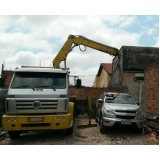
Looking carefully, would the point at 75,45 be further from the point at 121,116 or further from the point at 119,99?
the point at 121,116

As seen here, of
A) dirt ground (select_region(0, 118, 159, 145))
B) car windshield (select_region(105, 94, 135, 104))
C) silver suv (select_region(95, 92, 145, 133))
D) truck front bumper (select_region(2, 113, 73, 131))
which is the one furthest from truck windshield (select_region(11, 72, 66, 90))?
car windshield (select_region(105, 94, 135, 104))

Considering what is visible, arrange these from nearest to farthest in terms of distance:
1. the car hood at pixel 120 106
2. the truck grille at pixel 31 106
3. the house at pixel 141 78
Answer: the truck grille at pixel 31 106, the car hood at pixel 120 106, the house at pixel 141 78

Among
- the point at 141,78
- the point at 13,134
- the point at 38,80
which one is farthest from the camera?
the point at 141,78

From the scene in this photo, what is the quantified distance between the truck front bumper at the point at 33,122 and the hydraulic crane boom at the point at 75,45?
7.02m

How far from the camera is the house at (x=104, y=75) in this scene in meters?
33.7

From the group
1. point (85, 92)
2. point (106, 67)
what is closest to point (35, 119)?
point (85, 92)

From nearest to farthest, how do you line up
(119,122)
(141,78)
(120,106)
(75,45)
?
(119,122)
(120,106)
(75,45)
(141,78)

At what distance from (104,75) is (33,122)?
29.1m

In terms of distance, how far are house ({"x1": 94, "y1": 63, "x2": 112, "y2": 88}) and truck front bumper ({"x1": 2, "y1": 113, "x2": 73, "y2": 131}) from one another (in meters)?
→ 25.5

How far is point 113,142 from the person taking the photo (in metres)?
8.19

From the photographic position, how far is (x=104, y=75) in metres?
36.2

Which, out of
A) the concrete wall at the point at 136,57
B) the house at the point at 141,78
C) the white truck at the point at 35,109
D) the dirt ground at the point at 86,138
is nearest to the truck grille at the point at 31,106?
the white truck at the point at 35,109

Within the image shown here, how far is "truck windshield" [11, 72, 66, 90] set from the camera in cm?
829

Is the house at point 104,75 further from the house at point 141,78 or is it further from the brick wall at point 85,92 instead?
the brick wall at point 85,92
